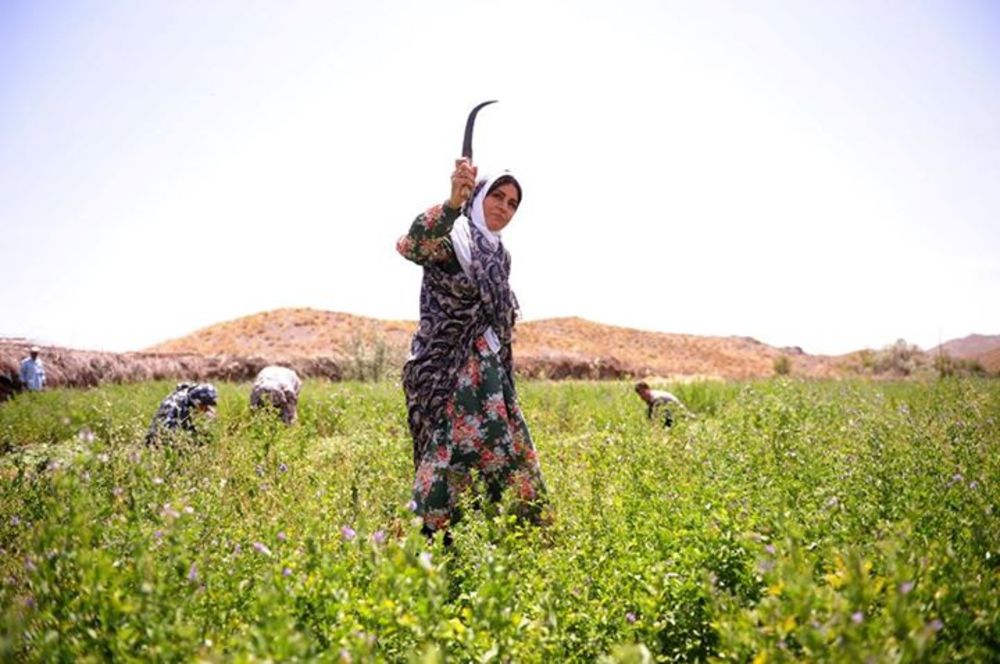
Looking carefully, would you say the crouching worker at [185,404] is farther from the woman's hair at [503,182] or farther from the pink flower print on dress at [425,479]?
the woman's hair at [503,182]

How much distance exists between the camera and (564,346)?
112ft

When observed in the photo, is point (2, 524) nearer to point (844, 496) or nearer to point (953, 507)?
point (844, 496)

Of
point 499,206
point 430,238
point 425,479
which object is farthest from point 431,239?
point 425,479

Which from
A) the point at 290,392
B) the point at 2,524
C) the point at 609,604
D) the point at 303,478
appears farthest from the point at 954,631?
the point at 290,392

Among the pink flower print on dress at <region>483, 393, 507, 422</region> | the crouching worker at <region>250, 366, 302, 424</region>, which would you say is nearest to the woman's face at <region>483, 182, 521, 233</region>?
the pink flower print on dress at <region>483, 393, 507, 422</region>

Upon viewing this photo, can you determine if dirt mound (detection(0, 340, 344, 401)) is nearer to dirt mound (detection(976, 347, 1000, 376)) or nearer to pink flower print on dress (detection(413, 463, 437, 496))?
pink flower print on dress (detection(413, 463, 437, 496))

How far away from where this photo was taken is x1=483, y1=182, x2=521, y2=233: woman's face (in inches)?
153

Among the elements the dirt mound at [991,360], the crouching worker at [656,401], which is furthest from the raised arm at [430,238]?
the dirt mound at [991,360]

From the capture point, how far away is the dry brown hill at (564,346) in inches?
1078

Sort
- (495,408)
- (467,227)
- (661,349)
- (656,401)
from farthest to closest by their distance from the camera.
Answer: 1. (661,349)
2. (656,401)
3. (467,227)
4. (495,408)

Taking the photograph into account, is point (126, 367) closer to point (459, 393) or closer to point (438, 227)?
point (459, 393)

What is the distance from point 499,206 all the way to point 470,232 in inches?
11.9

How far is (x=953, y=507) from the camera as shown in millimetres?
2816

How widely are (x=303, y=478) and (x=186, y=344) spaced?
3077 cm
